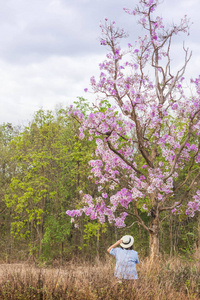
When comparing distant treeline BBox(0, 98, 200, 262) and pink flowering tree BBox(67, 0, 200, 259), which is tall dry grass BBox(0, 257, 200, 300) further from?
distant treeline BBox(0, 98, 200, 262)

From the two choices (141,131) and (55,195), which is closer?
(141,131)

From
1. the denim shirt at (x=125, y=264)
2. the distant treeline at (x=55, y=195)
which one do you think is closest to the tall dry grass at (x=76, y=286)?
the denim shirt at (x=125, y=264)

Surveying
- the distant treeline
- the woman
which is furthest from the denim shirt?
the distant treeline

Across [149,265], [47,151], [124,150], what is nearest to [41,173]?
[47,151]

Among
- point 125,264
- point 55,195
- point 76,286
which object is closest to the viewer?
point 76,286

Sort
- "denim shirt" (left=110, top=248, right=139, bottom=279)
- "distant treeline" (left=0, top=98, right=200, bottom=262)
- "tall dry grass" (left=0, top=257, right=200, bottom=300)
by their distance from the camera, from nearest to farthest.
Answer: "tall dry grass" (left=0, top=257, right=200, bottom=300), "denim shirt" (left=110, top=248, right=139, bottom=279), "distant treeline" (left=0, top=98, right=200, bottom=262)

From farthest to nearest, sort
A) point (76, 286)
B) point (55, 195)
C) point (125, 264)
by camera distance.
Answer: point (55, 195)
point (125, 264)
point (76, 286)

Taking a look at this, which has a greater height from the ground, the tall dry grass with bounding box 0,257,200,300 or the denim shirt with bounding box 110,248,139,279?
the denim shirt with bounding box 110,248,139,279

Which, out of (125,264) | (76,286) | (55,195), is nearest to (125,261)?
(125,264)

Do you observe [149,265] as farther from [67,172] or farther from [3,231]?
[3,231]

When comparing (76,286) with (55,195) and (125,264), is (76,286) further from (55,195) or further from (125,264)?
(55,195)

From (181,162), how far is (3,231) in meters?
15.6

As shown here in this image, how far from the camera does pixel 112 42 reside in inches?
425

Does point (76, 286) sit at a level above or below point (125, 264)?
below
